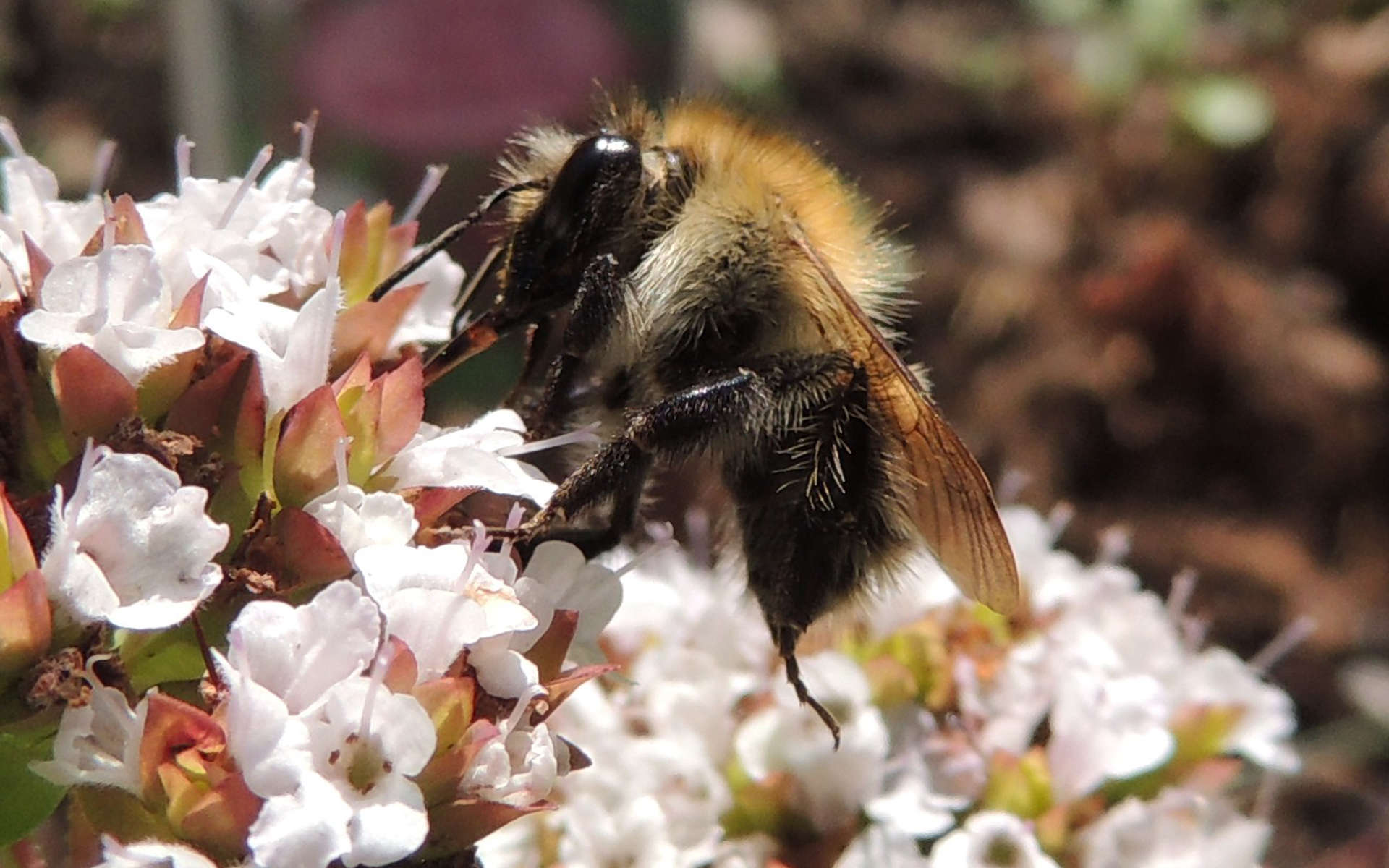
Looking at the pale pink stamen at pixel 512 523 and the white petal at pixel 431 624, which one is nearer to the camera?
the white petal at pixel 431 624

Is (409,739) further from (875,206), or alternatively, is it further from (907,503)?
(875,206)

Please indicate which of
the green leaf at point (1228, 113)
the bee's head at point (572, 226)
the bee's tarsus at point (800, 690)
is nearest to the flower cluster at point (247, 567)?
the bee's head at point (572, 226)

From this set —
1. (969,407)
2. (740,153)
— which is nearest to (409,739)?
(740,153)

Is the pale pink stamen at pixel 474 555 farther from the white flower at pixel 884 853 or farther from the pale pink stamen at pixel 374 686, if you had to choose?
the white flower at pixel 884 853

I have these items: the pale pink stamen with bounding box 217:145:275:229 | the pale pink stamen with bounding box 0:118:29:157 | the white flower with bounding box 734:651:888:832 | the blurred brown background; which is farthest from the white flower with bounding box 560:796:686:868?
the blurred brown background

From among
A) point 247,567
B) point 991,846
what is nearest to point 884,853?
point 991,846

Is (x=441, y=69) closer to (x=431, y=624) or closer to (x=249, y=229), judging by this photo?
(x=249, y=229)
